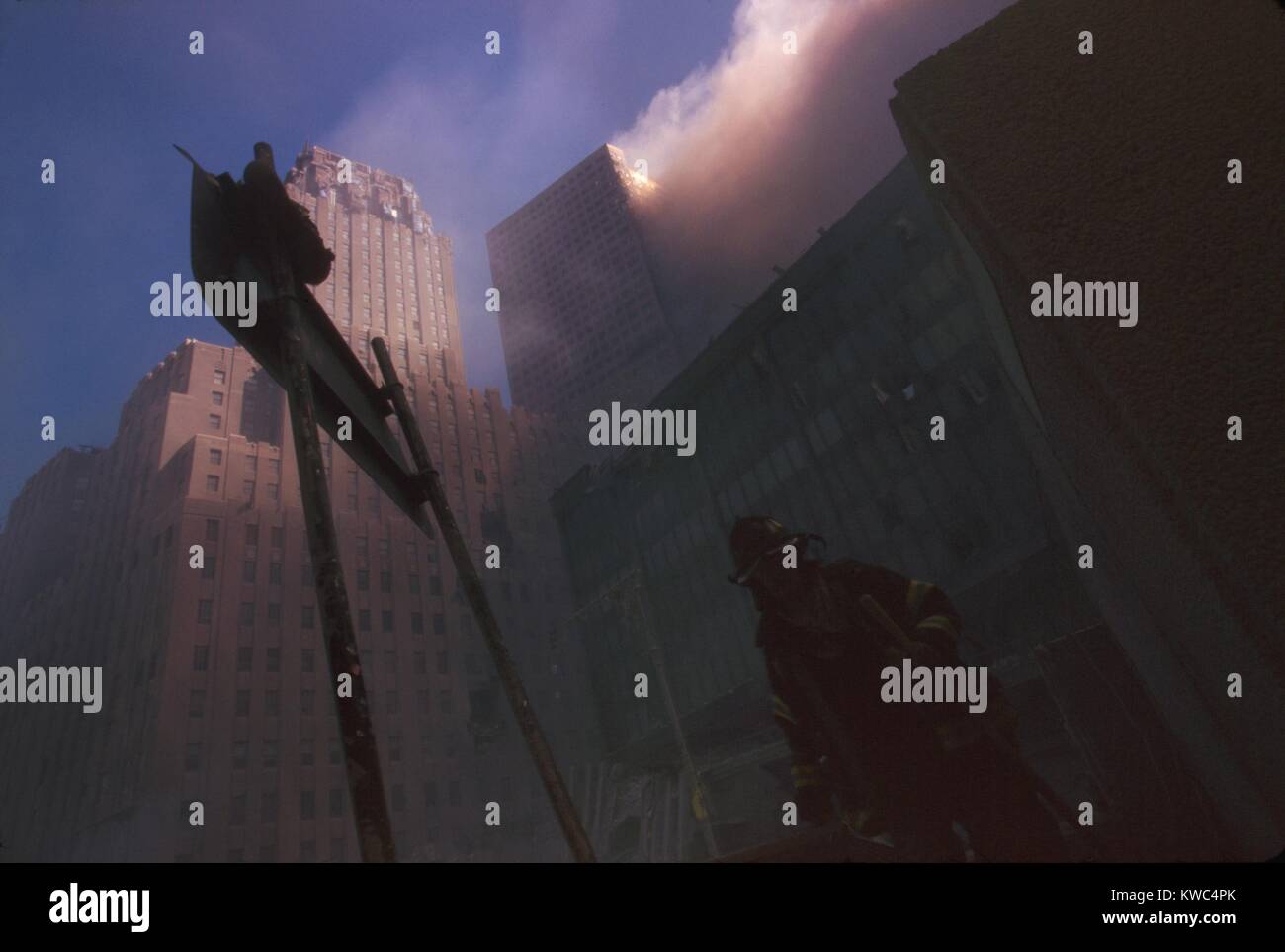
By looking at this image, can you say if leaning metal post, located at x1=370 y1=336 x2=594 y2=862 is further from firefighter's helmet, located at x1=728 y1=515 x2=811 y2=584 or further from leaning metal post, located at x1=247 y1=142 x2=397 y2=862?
firefighter's helmet, located at x1=728 y1=515 x2=811 y2=584

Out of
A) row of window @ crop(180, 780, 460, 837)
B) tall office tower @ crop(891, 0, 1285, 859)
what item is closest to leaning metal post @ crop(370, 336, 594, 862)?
tall office tower @ crop(891, 0, 1285, 859)

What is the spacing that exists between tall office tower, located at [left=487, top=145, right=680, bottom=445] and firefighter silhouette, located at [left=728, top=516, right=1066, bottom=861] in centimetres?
11199

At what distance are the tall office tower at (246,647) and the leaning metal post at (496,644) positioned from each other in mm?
47963

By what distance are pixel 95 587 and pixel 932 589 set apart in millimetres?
83112

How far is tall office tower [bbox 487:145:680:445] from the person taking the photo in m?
124

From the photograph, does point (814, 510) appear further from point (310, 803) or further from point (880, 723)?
point (310, 803)

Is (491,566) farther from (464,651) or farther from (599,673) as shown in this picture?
(599,673)

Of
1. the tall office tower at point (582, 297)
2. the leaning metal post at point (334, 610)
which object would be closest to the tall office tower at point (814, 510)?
the leaning metal post at point (334, 610)

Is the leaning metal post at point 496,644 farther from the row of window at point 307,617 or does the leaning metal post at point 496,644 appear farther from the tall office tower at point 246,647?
the row of window at point 307,617

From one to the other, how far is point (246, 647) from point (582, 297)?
96297 millimetres

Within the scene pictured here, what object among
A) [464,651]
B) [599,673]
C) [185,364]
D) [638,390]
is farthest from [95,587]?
[638,390]

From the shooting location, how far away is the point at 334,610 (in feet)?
6.19

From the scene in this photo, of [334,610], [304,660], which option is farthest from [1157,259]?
[304,660]
